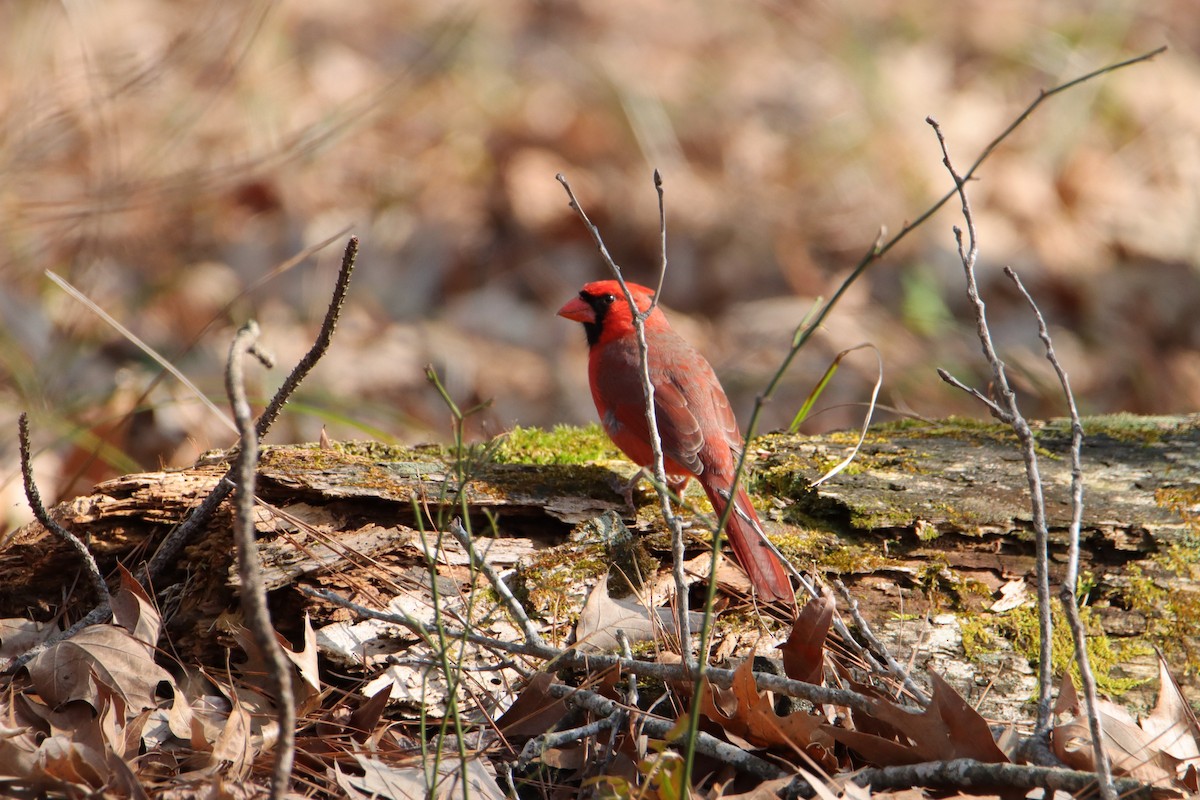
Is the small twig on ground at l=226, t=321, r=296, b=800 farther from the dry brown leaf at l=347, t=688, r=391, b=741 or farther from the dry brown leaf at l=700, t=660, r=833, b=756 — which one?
the dry brown leaf at l=700, t=660, r=833, b=756

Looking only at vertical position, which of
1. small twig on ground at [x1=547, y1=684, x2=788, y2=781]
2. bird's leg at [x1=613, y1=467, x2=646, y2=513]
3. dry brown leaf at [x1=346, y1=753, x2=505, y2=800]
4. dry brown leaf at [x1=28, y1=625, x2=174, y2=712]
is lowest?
dry brown leaf at [x1=28, y1=625, x2=174, y2=712]

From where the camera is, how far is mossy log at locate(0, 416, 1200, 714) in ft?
8.45

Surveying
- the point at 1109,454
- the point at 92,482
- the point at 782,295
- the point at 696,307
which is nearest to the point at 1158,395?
the point at 782,295

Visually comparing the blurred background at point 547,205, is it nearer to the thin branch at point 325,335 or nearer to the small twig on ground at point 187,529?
the small twig on ground at point 187,529

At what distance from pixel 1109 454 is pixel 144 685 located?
2.76m

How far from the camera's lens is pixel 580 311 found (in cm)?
412

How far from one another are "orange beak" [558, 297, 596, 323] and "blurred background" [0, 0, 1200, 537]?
4.44ft

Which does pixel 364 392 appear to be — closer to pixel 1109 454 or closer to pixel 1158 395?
pixel 1109 454

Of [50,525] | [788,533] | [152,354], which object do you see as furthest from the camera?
[788,533]

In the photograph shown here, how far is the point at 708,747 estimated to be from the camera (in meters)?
2.09

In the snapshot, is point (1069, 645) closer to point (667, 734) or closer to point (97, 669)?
point (667, 734)

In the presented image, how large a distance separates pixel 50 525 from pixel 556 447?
1.67 meters

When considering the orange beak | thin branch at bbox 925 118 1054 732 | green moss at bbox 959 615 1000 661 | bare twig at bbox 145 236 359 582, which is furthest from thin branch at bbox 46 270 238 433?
green moss at bbox 959 615 1000 661

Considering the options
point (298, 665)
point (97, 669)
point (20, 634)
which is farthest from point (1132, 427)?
point (20, 634)
